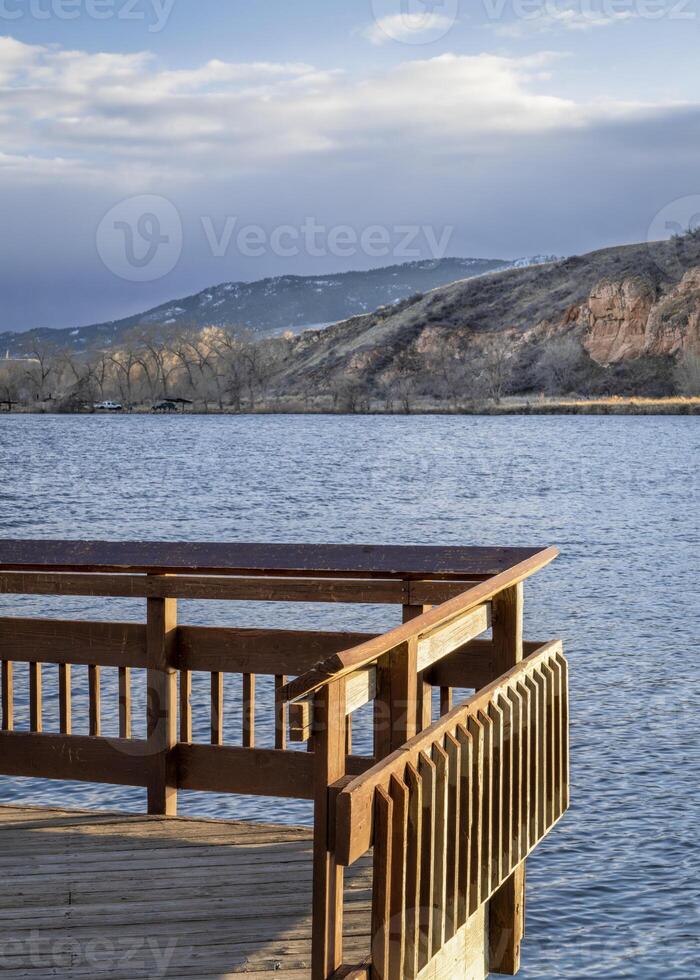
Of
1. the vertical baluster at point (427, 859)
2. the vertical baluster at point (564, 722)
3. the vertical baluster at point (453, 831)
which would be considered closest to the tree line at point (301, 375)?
the vertical baluster at point (564, 722)

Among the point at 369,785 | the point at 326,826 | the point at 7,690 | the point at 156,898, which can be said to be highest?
the point at 369,785

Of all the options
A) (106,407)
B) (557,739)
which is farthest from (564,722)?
(106,407)

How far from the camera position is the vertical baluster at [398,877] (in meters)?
3.85

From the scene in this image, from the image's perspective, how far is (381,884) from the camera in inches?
151

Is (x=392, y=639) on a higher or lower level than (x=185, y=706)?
higher

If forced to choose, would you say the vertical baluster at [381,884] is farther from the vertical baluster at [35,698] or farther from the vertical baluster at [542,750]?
the vertical baluster at [35,698]

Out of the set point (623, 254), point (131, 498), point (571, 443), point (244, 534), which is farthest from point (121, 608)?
point (623, 254)

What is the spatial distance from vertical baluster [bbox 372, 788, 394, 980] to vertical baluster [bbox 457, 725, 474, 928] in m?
0.65

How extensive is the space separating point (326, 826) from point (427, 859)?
0.65 metres

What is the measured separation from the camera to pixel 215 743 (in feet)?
20.4

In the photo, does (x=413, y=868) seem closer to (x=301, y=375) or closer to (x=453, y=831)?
(x=453, y=831)

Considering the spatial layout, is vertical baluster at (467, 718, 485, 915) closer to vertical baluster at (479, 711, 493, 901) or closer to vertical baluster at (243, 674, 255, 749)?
vertical baluster at (479, 711, 493, 901)

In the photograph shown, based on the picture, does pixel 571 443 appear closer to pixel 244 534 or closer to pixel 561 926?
pixel 244 534

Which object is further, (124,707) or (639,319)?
(639,319)
